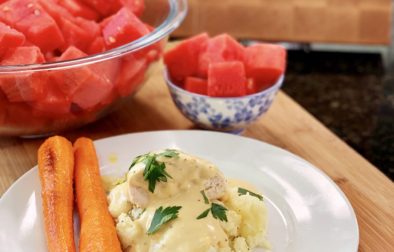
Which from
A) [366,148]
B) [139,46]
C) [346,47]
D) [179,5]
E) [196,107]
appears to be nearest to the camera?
[139,46]

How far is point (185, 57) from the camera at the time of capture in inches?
65.2

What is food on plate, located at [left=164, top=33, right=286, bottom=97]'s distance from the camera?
155cm

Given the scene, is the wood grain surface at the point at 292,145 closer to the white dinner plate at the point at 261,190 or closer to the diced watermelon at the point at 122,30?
the white dinner plate at the point at 261,190

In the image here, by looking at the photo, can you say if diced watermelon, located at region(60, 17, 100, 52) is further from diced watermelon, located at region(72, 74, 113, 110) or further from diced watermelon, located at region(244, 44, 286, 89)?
diced watermelon, located at region(244, 44, 286, 89)

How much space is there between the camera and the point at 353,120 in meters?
2.10

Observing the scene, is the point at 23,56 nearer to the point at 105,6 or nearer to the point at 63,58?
the point at 63,58

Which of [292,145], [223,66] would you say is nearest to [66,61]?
[223,66]

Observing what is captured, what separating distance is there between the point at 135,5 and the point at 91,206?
71 cm

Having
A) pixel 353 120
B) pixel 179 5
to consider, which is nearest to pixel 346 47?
pixel 353 120

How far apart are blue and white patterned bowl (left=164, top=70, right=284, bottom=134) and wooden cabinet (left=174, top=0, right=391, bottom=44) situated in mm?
1035

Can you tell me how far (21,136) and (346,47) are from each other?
1.64m

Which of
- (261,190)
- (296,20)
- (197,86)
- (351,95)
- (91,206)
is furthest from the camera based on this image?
(296,20)

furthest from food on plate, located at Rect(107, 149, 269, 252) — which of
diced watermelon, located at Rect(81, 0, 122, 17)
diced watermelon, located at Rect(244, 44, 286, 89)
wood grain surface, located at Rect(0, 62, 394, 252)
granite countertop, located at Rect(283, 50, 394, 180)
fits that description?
granite countertop, located at Rect(283, 50, 394, 180)

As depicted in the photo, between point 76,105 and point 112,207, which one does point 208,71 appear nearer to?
point 76,105
